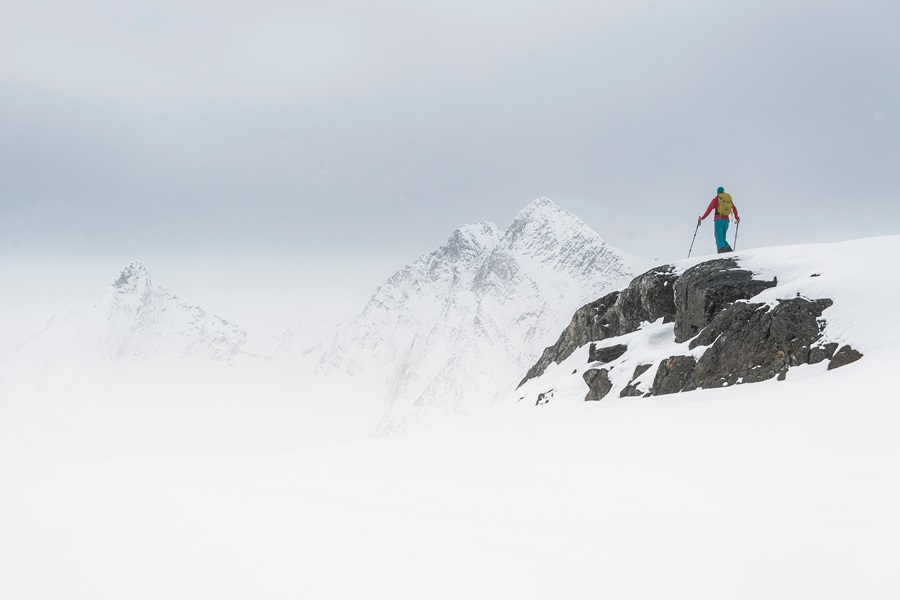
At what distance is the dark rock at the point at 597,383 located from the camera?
19.3 m

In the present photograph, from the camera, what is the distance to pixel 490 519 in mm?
3943

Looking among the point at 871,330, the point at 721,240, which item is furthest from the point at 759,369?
the point at 721,240

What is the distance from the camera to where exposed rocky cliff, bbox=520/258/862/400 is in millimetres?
13641

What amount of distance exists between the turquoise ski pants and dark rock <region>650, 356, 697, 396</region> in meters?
6.75

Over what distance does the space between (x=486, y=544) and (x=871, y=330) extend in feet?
41.9

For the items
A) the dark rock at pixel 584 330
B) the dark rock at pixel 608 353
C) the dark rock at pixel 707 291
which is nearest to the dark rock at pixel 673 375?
the dark rock at pixel 707 291

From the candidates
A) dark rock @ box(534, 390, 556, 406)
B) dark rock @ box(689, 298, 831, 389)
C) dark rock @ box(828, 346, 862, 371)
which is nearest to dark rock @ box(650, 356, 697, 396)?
dark rock @ box(689, 298, 831, 389)

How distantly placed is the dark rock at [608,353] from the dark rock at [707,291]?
2.59 meters

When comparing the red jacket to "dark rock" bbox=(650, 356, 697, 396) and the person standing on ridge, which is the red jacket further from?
"dark rock" bbox=(650, 356, 697, 396)

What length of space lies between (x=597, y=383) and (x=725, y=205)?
863 cm

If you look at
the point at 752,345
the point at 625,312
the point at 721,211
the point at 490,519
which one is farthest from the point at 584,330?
the point at 490,519

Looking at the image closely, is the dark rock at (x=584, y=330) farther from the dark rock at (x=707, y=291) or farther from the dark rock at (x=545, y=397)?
the dark rock at (x=707, y=291)

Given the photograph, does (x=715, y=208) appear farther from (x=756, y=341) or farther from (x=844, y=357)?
(x=844, y=357)

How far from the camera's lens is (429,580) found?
296 centimetres
